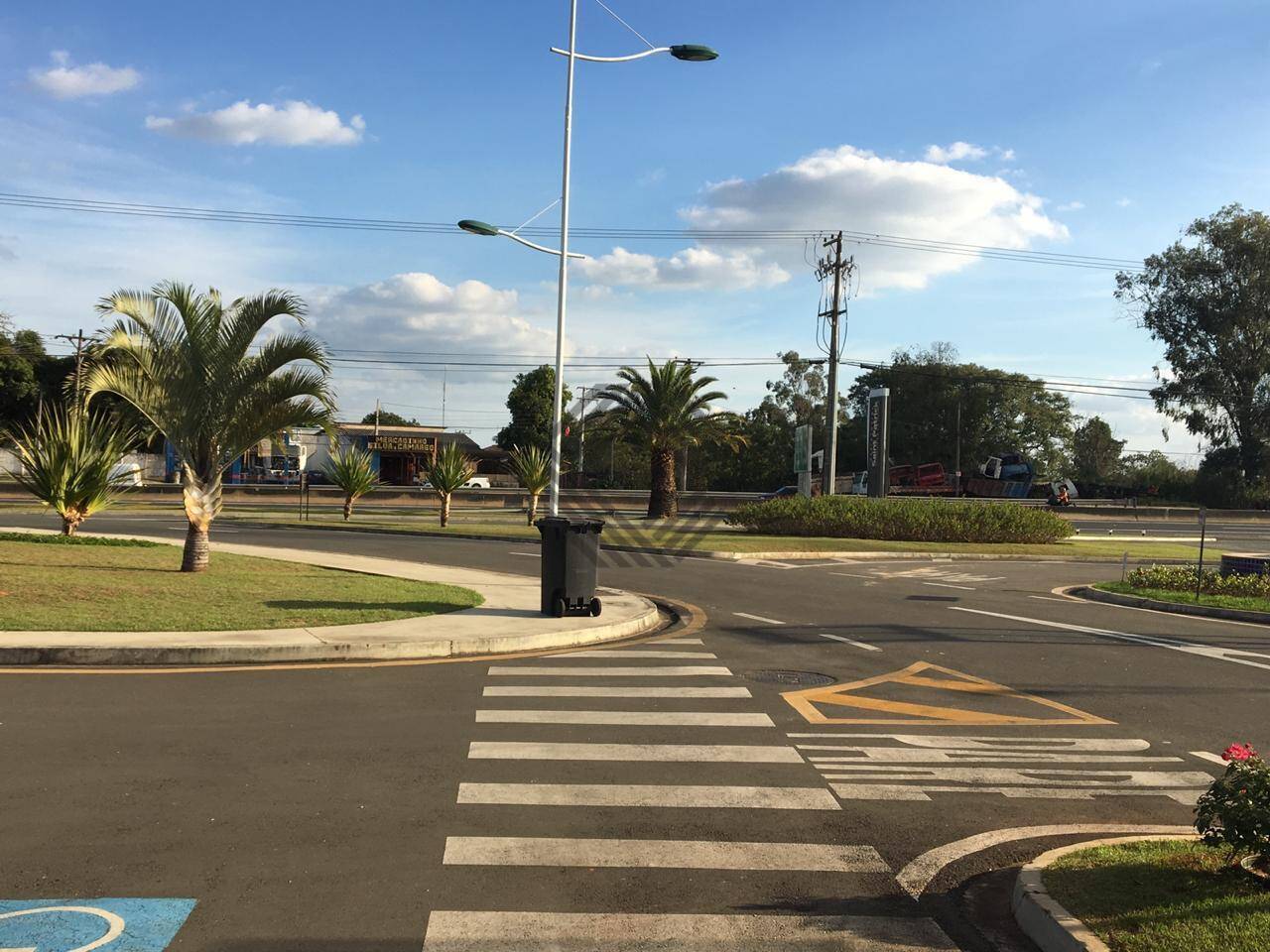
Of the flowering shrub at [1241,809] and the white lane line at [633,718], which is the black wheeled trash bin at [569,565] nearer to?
the white lane line at [633,718]

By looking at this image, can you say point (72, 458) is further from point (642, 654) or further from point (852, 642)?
point (852, 642)

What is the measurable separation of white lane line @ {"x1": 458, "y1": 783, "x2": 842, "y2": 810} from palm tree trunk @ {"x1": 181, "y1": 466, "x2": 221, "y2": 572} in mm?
11186

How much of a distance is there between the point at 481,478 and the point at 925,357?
1662 inches

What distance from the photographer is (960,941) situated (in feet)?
14.4

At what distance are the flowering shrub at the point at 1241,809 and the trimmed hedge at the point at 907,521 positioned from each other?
29.6 metres

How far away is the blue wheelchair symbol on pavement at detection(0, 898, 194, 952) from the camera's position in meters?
4.04

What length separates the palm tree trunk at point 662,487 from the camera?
133 feet

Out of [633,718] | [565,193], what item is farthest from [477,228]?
[633,718]

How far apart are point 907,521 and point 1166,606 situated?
15.9 m

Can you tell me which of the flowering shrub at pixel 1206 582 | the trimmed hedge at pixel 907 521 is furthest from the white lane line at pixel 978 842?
the trimmed hedge at pixel 907 521

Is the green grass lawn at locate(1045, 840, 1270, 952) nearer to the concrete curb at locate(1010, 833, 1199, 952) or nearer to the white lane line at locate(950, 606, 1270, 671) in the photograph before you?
the concrete curb at locate(1010, 833, 1199, 952)

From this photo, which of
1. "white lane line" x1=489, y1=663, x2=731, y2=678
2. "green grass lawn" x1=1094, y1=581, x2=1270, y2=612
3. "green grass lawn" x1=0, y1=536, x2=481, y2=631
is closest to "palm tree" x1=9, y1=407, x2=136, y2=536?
"green grass lawn" x1=0, y1=536, x2=481, y2=631

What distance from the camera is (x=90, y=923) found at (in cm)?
423

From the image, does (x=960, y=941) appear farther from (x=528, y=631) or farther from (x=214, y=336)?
(x=214, y=336)
